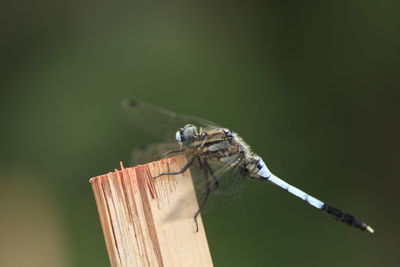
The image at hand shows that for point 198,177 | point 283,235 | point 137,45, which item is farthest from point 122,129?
point 198,177

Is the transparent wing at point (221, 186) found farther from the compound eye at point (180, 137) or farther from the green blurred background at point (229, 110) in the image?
the green blurred background at point (229, 110)

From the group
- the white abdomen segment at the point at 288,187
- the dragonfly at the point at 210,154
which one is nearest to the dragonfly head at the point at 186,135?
the dragonfly at the point at 210,154

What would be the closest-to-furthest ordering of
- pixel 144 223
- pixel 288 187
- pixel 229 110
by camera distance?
1. pixel 144 223
2. pixel 288 187
3. pixel 229 110

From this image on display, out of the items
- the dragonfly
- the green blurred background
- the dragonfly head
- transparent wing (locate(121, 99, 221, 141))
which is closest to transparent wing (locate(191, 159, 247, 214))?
the dragonfly

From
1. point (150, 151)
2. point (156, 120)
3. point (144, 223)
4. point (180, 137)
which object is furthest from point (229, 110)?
point (144, 223)

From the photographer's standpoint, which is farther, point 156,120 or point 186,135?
point 156,120

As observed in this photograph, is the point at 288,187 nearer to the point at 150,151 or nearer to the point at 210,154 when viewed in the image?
the point at 210,154

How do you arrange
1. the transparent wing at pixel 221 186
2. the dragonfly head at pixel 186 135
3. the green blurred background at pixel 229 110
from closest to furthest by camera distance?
the transparent wing at pixel 221 186 → the dragonfly head at pixel 186 135 → the green blurred background at pixel 229 110
